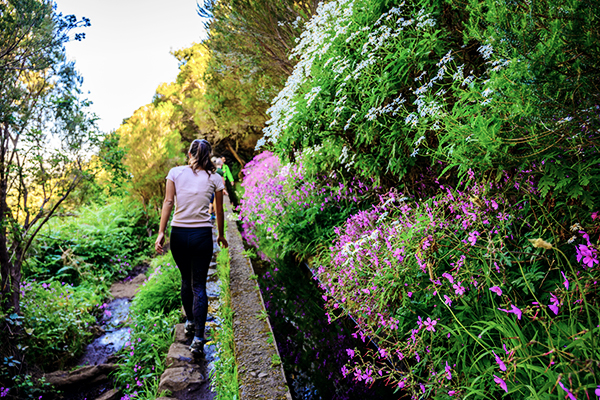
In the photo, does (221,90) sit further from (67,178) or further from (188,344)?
(188,344)

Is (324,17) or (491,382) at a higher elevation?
(324,17)

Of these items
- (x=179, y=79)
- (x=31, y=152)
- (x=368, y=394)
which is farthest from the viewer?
(x=179, y=79)

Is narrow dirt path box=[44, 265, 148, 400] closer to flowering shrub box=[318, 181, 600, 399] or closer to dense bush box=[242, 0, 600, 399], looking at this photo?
dense bush box=[242, 0, 600, 399]

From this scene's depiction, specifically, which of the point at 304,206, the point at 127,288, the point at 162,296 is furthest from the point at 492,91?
the point at 127,288

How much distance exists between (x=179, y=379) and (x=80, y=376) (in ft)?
6.26

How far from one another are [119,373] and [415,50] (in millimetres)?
5022

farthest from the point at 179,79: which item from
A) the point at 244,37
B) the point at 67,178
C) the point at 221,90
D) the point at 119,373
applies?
the point at 119,373

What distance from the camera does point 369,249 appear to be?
3066 millimetres

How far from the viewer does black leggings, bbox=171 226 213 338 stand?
3.37 meters

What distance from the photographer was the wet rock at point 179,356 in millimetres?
3246

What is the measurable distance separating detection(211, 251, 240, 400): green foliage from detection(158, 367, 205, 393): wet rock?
16 centimetres

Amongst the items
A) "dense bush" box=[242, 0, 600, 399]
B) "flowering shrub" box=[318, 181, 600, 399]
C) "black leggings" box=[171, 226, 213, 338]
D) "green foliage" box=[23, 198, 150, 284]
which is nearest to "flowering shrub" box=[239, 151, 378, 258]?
"dense bush" box=[242, 0, 600, 399]

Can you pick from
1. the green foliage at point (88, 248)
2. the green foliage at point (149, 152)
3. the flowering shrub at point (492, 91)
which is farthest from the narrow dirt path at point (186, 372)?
the green foliage at point (149, 152)

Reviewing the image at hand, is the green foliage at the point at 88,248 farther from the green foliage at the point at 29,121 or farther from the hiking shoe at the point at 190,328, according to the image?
the hiking shoe at the point at 190,328
